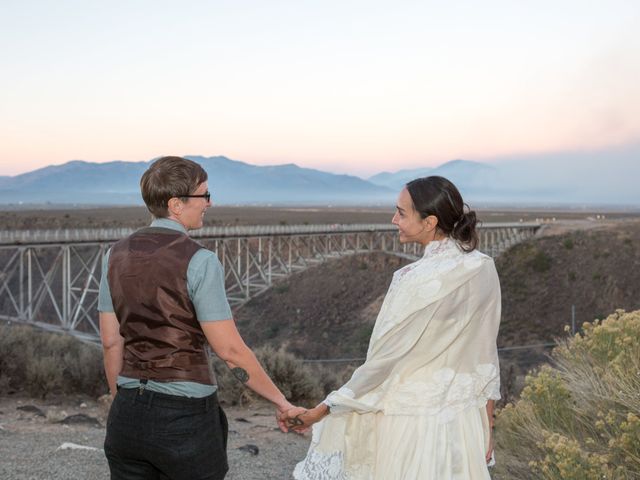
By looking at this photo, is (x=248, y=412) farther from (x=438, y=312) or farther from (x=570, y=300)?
(x=570, y=300)

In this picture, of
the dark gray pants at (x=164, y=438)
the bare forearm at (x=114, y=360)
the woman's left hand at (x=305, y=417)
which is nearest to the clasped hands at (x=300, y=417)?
the woman's left hand at (x=305, y=417)

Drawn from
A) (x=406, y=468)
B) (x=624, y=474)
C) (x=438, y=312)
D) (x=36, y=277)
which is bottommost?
(x=36, y=277)

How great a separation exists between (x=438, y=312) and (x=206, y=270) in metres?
0.80

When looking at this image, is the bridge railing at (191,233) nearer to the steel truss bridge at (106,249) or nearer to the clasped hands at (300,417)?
the steel truss bridge at (106,249)

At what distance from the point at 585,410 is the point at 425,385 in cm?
214

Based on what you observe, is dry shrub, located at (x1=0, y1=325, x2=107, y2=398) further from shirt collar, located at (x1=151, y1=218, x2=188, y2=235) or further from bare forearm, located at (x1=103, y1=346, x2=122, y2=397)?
shirt collar, located at (x1=151, y1=218, x2=188, y2=235)

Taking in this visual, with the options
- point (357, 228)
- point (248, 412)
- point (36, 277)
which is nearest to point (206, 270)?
point (248, 412)

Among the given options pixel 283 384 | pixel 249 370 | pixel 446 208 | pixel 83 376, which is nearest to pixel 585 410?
pixel 446 208

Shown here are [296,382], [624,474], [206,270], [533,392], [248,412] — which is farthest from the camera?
[296,382]

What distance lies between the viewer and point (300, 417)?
268cm

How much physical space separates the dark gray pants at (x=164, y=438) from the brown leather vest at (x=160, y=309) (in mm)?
82

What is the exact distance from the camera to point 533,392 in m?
4.24

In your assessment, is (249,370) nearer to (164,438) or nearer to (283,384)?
(164,438)

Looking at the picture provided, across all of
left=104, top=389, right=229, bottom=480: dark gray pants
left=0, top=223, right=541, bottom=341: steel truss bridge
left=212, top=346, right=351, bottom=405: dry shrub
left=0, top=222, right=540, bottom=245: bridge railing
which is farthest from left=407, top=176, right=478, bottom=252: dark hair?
left=0, top=222, right=540, bottom=245: bridge railing
